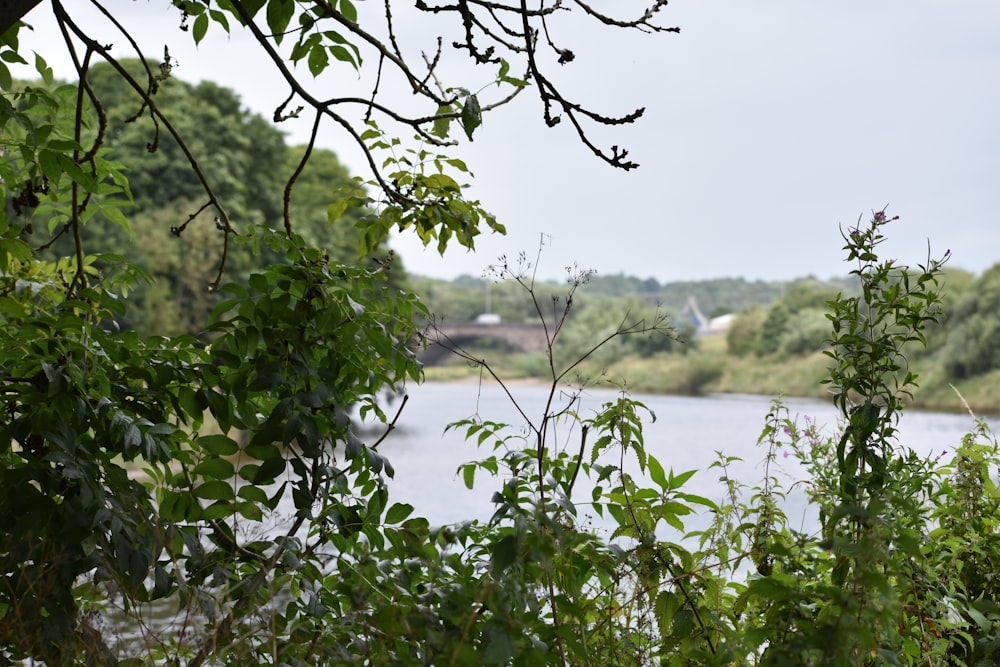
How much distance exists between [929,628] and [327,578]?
54.7 inches

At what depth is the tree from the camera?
5.18ft

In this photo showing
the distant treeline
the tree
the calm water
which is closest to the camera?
the tree

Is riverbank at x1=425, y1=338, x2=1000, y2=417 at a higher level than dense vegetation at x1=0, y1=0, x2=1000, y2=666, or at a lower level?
lower

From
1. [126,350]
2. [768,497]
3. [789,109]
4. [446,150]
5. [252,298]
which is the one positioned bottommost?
[768,497]

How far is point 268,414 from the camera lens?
2.03 m

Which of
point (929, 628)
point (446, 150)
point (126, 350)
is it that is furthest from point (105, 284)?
point (929, 628)

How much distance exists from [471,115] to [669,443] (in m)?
11.2

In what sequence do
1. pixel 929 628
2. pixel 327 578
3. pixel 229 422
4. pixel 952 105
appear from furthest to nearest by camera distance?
pixel 952 105, pixel 929 628, pixel 327 578, pixel 229 422

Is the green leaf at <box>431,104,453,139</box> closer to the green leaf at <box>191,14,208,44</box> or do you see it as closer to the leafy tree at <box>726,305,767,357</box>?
the green leaf at <box>191,14,208,44</box>

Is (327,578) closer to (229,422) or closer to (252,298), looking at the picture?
(229,422)

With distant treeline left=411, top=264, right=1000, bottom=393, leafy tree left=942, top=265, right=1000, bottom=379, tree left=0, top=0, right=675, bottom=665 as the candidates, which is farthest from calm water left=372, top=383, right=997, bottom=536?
leafy tree left=942, top=265, right=1000, bottom=379

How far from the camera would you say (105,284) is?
2.38 metres

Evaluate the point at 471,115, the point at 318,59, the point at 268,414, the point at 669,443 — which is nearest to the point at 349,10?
the point at 318,59

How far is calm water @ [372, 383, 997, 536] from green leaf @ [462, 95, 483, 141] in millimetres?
965
